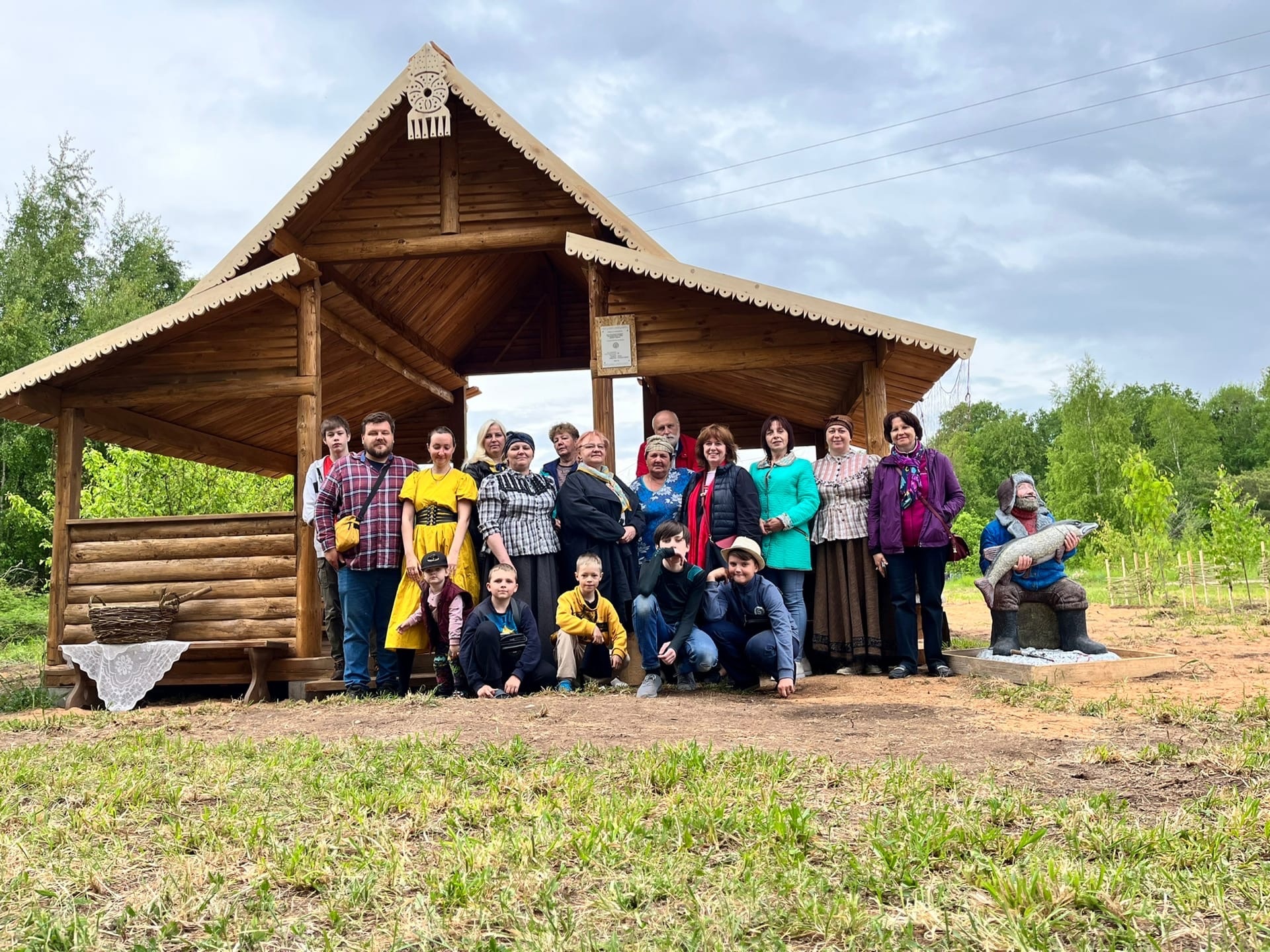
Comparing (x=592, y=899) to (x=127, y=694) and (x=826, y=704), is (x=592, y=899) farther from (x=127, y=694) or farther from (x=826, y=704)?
(x=127, y=694)

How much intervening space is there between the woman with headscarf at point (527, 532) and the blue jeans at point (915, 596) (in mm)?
2402

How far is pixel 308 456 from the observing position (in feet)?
27.2

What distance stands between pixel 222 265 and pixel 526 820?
22.6ft

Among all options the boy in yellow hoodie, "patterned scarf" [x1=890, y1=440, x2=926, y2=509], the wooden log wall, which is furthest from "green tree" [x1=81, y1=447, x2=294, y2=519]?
"patterned scarf" [x1=890, y1=440, x2=926, y2=509]

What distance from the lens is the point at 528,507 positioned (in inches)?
271

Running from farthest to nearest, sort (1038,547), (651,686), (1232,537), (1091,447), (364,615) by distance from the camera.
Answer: (1091,447), (1232,537), (364,615), (1038,547), (651,686)

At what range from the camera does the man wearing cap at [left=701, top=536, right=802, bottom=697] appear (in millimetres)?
6379

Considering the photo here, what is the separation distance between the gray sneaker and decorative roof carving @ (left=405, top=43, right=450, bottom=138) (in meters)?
4.96

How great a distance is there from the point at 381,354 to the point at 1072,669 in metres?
7.84

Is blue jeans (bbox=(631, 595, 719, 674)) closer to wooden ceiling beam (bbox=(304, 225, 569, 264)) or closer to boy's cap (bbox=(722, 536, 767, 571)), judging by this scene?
boy's cap (bbox=(722, 536, 767, 571))

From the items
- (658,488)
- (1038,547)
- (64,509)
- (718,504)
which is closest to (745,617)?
(718,504)

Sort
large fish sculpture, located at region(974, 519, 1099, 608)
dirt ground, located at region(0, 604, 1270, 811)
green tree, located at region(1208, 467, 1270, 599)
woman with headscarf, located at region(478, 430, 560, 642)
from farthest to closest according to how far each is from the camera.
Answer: green tree, located at region(1208, 467, 1270, 599), large fish sculpture, located at region(974, 519, 1099, 608), woman with headscarf, located at region(478, 430, 560, 642), dirt ground, located at region(0, 604, 1270, 811)

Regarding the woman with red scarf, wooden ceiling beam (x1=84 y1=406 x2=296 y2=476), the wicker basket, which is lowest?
the wicker basket

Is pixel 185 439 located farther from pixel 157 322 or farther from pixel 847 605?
pixel 847 605
